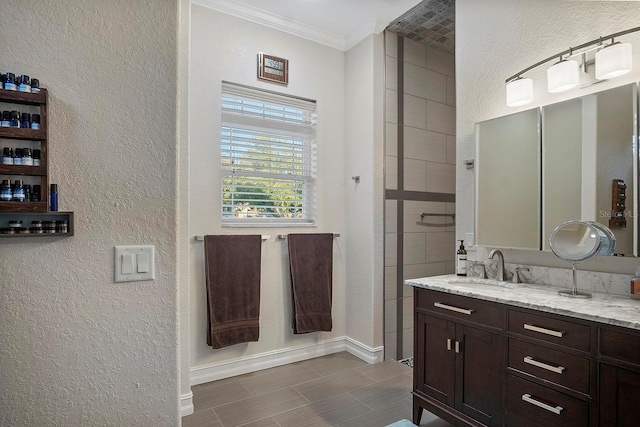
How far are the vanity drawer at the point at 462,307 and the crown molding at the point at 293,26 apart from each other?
234cm

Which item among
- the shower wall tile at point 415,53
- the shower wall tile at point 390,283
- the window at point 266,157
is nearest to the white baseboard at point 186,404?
the window at point 266,157

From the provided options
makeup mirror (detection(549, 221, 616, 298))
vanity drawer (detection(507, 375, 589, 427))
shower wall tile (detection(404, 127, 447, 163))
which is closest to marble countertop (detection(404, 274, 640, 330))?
makeup mirror (detection(549, 221, 616, 298))

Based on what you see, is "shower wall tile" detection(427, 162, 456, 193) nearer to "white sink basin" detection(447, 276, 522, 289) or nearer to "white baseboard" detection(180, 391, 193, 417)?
"white sink basin" detection(447, 276, 522, 289)

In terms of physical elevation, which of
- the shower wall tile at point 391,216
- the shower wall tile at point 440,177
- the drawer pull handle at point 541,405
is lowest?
the drawer pull handle at point 541,405

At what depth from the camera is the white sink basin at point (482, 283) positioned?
2078mm

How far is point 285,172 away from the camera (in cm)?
321

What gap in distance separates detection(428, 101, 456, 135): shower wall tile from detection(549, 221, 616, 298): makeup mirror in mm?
1846

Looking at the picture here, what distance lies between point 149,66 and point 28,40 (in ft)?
0.99

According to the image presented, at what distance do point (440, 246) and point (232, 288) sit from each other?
6.74 ft

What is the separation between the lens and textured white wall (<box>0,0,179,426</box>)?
3.19ft

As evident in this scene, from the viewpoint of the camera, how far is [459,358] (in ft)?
6.41

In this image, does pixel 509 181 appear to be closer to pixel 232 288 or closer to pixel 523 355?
pixel 523 355

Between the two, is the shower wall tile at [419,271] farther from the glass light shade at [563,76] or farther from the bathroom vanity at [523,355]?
the glass light shade at [563,76]

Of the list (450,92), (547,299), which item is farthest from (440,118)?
(547,299)
